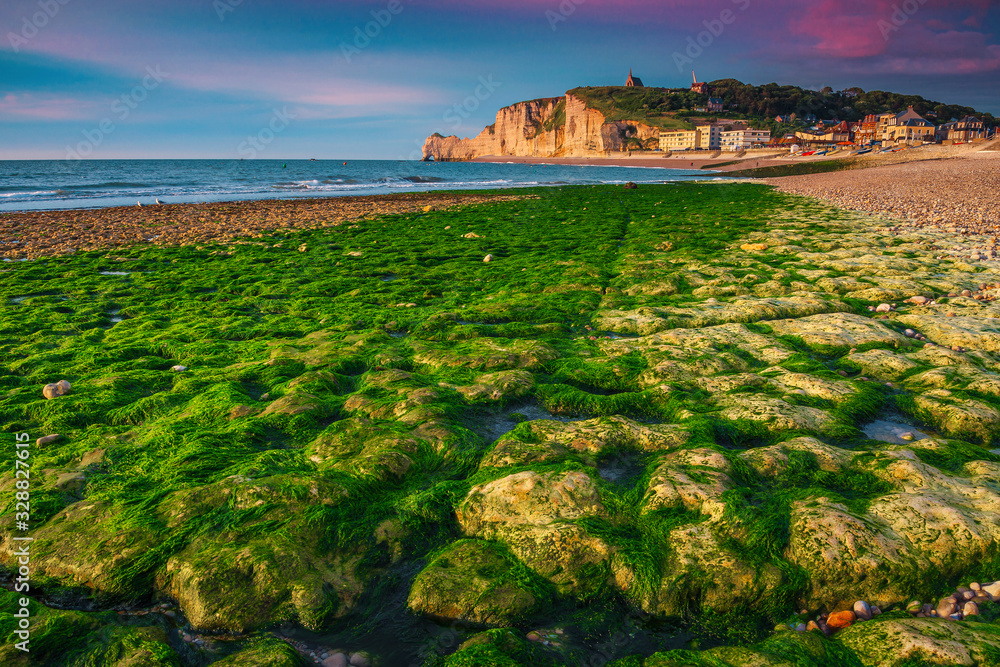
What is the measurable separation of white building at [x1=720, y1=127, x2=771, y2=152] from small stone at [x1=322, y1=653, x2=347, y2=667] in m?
145

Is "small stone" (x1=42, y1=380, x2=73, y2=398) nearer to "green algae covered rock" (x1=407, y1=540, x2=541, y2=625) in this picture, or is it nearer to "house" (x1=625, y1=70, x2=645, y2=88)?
"green algae covered rock" (x1=407, y1=540, x2=541, y2=625)

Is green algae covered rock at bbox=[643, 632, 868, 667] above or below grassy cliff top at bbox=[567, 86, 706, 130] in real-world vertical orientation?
below

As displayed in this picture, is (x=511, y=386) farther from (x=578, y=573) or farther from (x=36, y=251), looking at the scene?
(x=36, y=251)

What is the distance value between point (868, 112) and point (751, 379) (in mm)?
207106

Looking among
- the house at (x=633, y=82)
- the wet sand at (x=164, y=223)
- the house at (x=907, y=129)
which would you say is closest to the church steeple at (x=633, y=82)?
the house at (x=633, y=82)

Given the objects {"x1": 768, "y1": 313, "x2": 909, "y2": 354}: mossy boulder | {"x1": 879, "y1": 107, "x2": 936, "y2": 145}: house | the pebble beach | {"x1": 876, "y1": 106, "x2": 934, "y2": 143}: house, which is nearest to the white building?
{"x1": 876, "y1": 106, "x2": 934, "y2": 143}: house

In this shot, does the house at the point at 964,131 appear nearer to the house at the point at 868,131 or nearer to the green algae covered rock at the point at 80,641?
the house at the point at 868,131

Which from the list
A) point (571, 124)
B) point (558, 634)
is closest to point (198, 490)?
point (558, 634)

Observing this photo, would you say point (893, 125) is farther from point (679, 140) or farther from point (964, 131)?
point (679, 140)

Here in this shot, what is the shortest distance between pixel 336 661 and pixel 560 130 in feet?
594

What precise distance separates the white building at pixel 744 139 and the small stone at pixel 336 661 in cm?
14509

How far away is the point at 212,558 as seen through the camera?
302 cm

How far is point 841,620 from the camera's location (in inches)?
106

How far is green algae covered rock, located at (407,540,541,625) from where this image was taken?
2.78m
